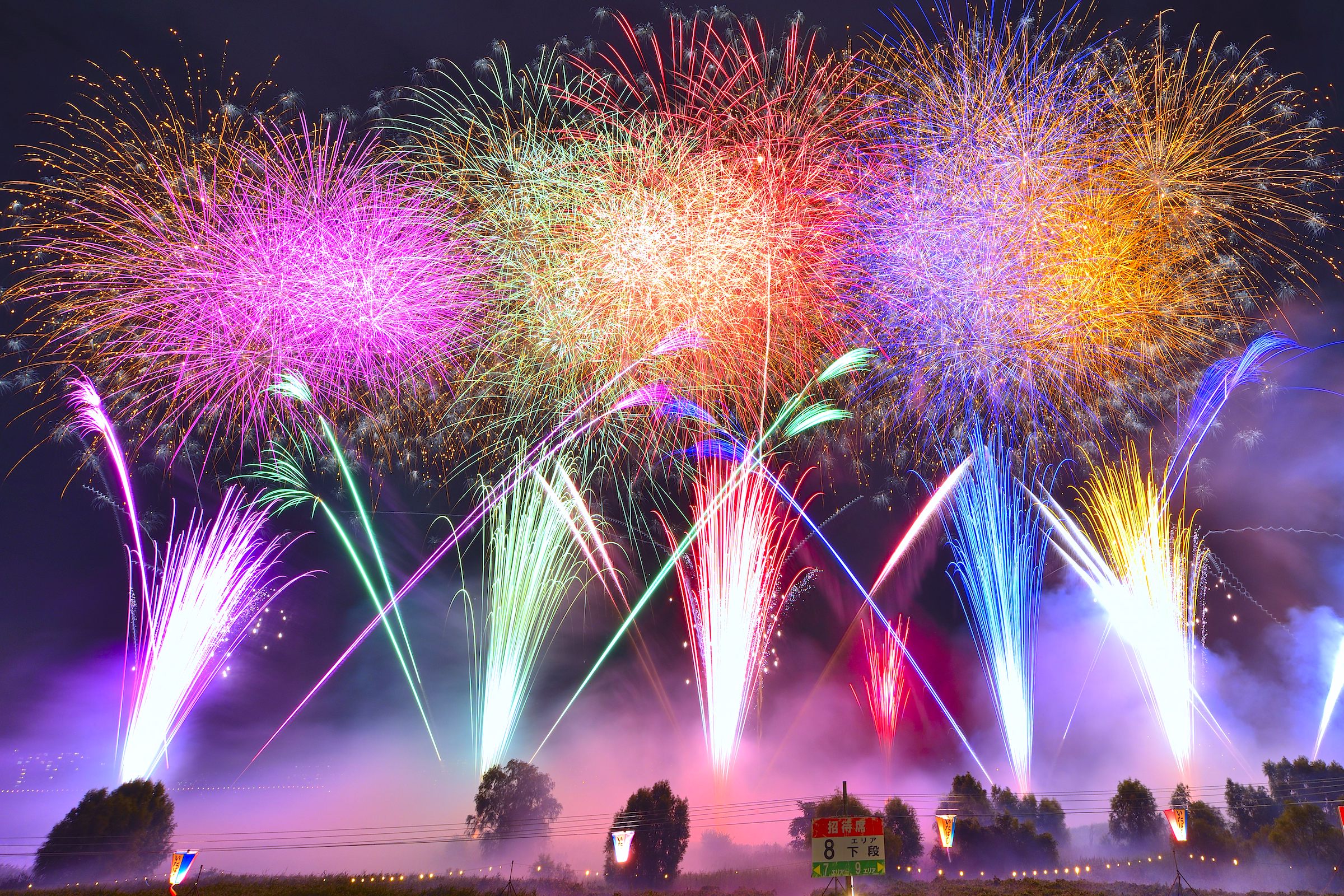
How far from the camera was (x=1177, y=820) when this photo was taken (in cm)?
2542

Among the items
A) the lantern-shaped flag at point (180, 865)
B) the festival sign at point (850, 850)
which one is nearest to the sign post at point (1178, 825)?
the festival sign at point (850, 850)

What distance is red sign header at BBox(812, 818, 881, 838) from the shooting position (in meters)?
16.1

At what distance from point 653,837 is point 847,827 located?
2162 cm

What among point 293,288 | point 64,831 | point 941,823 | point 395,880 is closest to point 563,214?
point 293,288

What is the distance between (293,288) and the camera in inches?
739

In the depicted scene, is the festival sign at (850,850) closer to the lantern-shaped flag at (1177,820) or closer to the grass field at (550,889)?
the grass field at (550,889)

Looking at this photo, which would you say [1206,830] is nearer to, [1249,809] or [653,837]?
[1249,809]

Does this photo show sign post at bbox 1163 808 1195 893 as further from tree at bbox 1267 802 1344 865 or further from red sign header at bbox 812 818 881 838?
red sign header at bbox 812 818 881 838

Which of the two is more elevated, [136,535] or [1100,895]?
[136,535]

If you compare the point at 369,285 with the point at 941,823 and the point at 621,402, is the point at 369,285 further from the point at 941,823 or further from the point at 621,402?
the point at 941,823

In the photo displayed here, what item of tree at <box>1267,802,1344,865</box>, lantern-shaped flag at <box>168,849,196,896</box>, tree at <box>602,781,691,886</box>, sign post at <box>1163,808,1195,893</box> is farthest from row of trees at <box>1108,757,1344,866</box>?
lantern-shaped flag at <box>168,849,196,896</box>

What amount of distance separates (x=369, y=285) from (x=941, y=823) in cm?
3100

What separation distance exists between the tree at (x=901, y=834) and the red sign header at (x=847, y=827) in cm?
2530

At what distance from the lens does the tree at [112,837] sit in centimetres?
2880
